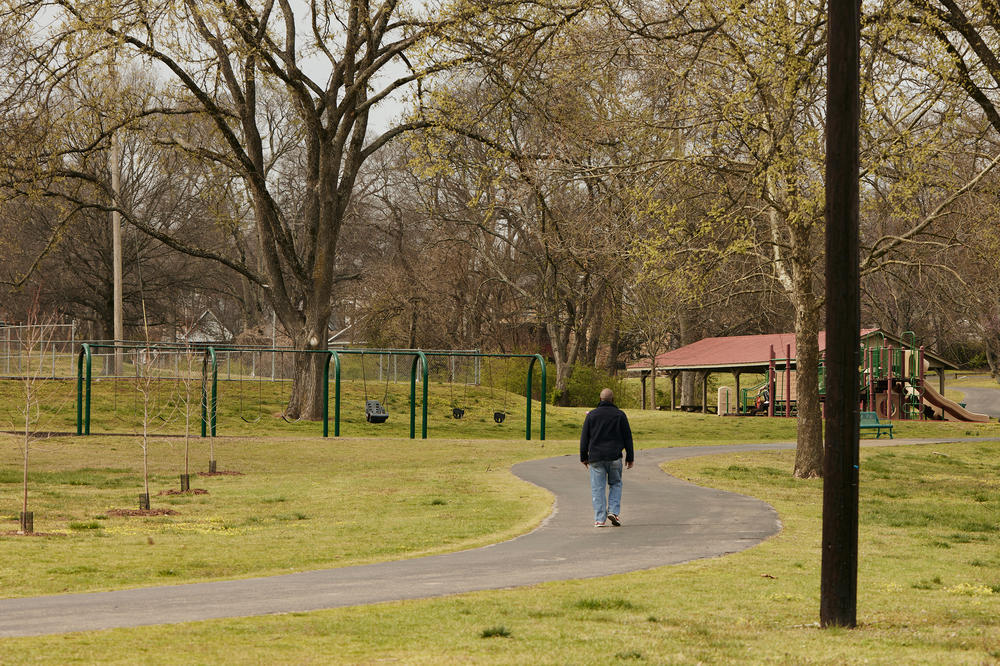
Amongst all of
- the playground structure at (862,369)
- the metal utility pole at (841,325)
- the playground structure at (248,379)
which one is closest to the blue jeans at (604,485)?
the metal utility pole at (841,325)

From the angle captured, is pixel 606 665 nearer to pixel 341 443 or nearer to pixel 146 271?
pixel 341 443

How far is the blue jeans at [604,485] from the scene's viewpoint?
51.0ft

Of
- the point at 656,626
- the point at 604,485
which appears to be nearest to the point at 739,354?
the point at 604,485

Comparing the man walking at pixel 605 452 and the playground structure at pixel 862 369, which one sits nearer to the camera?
the man walking at pixel 605 452

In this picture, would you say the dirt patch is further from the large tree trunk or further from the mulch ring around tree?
the large tree trunk

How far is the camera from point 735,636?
840cm

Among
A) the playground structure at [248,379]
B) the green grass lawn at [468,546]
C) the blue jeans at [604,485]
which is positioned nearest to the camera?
the green grass lawn at [468,546]

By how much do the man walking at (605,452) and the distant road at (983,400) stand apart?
5004cm

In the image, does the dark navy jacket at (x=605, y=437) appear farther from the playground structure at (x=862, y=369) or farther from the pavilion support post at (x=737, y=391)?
the pavilion support post at (x=737, y=391)

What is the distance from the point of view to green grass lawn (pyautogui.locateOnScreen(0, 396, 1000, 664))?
25.9 ft

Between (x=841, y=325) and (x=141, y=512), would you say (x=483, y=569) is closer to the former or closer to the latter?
(x=841, y=325)

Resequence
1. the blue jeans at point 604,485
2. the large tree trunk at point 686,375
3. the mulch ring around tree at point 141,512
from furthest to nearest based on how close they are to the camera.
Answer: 1. the large tree trunk at point 686,375
2. the mulch ring around tree at point 141,512
3. the blue jeans at point 604,485

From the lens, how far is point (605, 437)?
1569cm

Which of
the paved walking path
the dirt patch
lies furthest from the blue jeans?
the dirt patch
